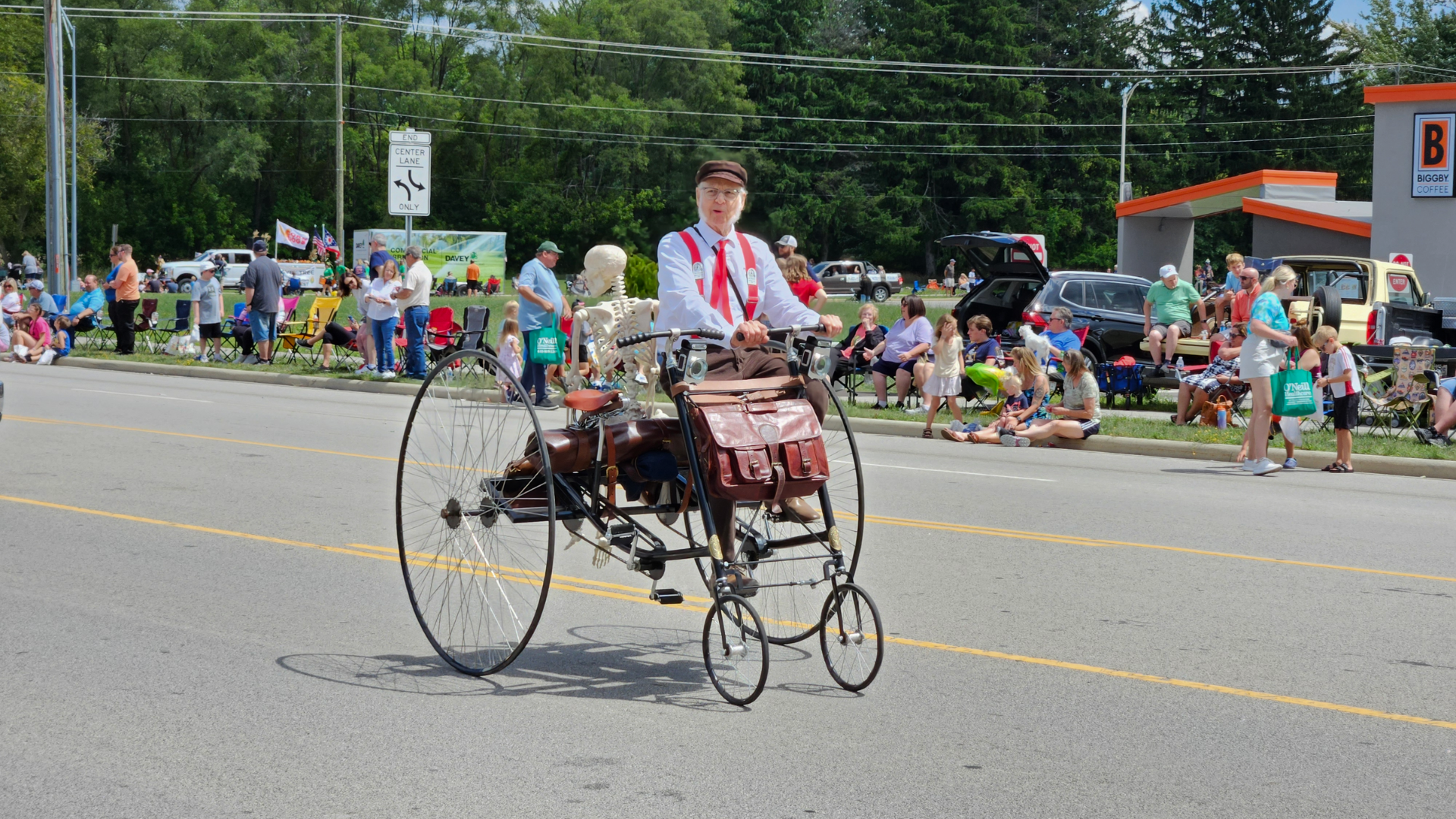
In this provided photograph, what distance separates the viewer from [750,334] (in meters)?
5.89

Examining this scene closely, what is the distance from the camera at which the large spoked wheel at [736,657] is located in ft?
18.7

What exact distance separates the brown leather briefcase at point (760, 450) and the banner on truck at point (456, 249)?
57.1m

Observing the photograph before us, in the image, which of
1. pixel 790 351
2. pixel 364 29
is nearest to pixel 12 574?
pixel 790 351

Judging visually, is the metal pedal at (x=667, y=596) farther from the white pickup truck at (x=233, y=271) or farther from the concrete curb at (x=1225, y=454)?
the white pickup truck at (x=233, y=271)

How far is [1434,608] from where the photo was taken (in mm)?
7727

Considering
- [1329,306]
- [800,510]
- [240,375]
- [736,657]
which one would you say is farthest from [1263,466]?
[240,375]

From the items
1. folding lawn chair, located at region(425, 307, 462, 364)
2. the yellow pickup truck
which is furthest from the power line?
the yellow pickup truck

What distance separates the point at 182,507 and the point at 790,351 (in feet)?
19.3

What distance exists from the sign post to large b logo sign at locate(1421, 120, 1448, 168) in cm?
1906

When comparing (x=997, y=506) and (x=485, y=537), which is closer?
(x=485, y=537)

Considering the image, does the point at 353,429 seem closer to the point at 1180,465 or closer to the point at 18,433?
the point at 18,433

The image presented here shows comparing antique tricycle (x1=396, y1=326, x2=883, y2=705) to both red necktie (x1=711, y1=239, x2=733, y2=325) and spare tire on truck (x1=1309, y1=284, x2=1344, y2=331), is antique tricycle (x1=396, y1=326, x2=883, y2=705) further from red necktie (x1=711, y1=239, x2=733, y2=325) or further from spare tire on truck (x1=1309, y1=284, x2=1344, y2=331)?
spare tire on truck (x1=1309, y1=284, x2=1344, y2=331)

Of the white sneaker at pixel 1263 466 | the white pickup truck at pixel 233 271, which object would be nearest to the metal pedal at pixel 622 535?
the white sneaker at pixel 1263 466

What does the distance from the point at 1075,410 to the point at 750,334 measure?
10.8 meters
